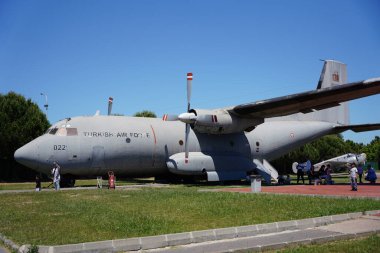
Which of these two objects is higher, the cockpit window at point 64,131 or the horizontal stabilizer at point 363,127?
the horizontal stabilizer at point 363,127

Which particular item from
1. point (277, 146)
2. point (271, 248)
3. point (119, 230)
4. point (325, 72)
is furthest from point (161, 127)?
point (271, 248)

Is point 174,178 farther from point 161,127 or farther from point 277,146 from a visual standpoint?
point 277,146

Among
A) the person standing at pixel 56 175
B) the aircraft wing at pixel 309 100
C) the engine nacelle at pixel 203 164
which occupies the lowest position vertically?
the person standing at pixel 56 175

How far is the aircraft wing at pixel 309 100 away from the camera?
2075 centimetres

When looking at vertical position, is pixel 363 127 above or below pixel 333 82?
below

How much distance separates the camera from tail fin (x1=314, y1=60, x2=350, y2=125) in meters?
29.4

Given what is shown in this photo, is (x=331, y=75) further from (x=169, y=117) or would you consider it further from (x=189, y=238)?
(x=189, y=238)

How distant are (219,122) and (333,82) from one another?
1112 cm

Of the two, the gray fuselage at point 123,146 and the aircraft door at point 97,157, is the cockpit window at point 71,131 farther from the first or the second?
the aircraft door at point 97,157

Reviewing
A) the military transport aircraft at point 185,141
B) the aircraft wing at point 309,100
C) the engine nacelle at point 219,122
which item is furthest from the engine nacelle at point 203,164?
the aircraft wing at point 309,100

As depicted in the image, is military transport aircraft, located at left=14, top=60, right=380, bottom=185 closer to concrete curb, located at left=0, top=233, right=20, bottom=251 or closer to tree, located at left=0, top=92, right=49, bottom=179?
concrete curb, located at left=0, top=233, right=20, bottom=251

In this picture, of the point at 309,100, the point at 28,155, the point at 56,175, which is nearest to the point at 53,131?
the point at 28,155

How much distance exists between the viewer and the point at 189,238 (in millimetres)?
7625

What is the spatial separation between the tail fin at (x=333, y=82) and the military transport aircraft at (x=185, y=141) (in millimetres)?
1550
